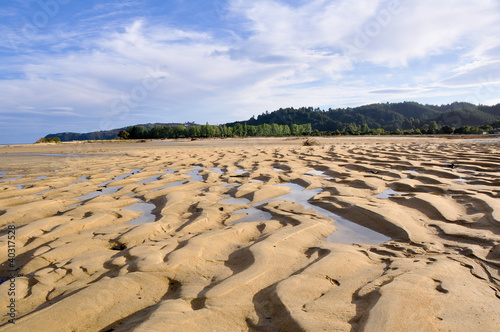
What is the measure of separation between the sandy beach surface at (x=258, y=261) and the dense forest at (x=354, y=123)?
46015 millimetres

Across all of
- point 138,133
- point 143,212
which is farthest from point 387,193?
point 138,133

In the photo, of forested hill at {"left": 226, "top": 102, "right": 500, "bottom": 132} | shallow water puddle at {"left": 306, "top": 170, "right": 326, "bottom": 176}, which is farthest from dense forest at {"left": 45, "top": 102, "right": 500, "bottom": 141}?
shallow water puddle at {"left": 306, "top": 170, "right": 326, "bottom": 176}

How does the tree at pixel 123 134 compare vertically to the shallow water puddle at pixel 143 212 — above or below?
above

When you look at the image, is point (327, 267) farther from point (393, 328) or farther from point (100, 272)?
point (100, 272)

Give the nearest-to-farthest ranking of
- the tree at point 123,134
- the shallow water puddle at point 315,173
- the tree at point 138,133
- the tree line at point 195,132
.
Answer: the shallow water puddle at point 315,173 → the tree at point 123,134 → the tree at point 138,133 → the tree line at point 195,132

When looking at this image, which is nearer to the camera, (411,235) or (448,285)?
(448,285)

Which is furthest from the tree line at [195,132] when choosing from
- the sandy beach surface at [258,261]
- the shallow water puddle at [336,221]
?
the sandy beach surface at [258,261]

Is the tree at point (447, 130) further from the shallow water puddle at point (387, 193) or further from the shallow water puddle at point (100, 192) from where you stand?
the shallow water puddle at point (100, 192)

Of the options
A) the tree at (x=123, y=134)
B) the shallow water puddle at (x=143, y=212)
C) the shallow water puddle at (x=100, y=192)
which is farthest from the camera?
the tree at (x=123, y=134)

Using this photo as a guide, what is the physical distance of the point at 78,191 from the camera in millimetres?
5332

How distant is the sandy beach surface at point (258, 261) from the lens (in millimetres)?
1594

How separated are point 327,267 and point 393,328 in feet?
2.38

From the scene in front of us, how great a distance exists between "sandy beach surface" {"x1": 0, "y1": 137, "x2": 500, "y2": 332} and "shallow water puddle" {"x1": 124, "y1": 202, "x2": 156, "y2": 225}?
0.03 metres

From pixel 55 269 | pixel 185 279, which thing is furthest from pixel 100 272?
pixel 185 279
